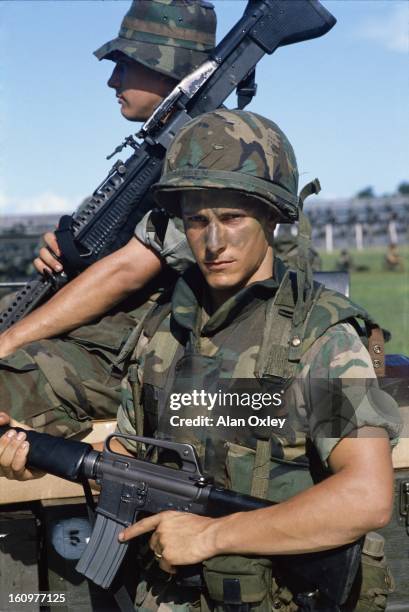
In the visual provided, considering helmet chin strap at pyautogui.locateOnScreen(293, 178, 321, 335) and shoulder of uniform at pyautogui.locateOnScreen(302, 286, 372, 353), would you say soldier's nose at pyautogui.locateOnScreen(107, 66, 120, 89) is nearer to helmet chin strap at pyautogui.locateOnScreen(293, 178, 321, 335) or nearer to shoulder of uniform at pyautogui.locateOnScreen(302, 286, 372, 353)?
helmet chin strap at pyautogui.locateOnScreen(293, 178, 321, 335)

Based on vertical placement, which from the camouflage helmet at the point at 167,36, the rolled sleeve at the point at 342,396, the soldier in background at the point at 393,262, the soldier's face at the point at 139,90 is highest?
the soldier in background at the point at 393,262

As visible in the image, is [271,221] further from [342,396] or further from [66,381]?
[66,381]

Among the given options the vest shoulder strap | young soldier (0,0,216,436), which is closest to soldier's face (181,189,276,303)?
the vest shoulder strap

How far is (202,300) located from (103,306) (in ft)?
2.46

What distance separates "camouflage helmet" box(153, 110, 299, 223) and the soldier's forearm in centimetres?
71

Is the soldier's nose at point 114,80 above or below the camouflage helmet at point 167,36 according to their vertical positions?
below

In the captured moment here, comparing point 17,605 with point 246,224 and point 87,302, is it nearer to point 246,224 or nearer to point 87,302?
point 87,302

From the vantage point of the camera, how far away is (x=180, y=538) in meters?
2.48

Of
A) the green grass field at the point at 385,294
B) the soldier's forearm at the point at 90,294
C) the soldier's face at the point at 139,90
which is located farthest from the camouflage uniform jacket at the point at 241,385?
the green grass field at the point at 385,294

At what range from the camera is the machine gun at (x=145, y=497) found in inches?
95.1

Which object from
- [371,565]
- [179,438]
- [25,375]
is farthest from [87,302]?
[371,565]

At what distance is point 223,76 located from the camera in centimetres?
373

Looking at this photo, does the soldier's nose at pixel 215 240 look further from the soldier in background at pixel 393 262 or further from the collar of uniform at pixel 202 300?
the soldier in background at pixel 393 262

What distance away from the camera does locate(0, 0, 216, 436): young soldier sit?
3.28 m
